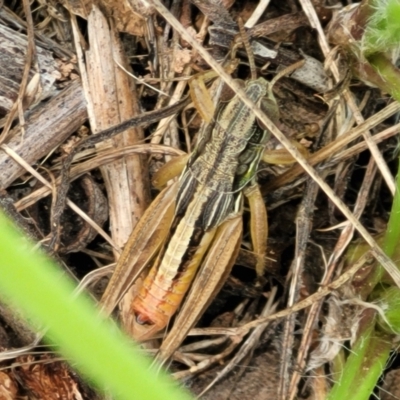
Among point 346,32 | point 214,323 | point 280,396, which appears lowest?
point 280,396

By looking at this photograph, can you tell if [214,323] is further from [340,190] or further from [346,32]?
[346,32]

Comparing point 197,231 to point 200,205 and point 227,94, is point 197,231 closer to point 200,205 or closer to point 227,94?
point 200,205

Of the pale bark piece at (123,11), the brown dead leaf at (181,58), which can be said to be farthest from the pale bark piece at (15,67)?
the brown dead leaf at (181,58)

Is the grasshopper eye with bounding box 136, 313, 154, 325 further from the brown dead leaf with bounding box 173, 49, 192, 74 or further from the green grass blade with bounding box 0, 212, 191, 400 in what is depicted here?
the green grass blade with bounding box 0, 212, 191, 400

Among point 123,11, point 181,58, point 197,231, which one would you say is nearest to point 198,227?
point 197,231

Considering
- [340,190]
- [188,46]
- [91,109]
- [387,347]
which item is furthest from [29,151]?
[387,347]

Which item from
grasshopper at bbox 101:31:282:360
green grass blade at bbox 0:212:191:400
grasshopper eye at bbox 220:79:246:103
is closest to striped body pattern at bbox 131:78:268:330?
grasshopper at bbox 101:31:282:360
